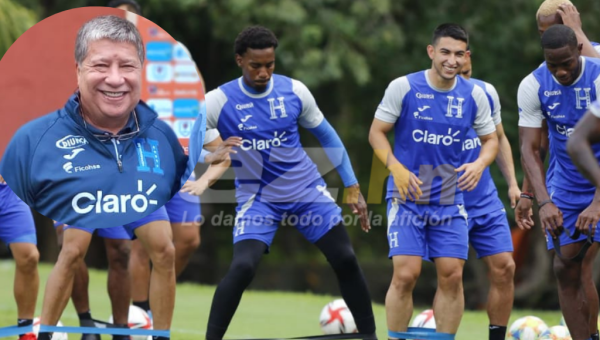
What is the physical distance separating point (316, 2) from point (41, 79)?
12288mm

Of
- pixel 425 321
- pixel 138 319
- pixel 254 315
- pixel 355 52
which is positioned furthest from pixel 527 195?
pixel 355 52

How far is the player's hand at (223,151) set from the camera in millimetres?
7250

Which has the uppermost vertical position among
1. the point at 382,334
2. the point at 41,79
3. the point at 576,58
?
the point at 576,58

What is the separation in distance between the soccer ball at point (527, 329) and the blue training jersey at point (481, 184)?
980mm

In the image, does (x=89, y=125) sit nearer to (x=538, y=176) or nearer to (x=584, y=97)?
(x=538, y=176)

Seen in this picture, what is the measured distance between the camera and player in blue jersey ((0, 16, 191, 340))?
427cm

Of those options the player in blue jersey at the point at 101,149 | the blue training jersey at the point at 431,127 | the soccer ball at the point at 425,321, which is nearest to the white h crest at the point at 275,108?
the blue training jersey at the point at 431,127

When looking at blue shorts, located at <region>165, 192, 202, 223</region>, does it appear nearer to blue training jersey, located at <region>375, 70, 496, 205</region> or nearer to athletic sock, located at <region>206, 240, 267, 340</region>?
athletic sock, located at <region>206, 240, 267, 340</region>

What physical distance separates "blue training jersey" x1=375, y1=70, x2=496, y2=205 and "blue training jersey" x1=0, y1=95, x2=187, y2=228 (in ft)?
10.4

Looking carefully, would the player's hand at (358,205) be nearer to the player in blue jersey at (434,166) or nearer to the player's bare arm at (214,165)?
the player in blue jersey at (434,166)

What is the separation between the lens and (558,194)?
720 cm

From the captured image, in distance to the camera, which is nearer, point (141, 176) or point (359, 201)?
point (141, 176)

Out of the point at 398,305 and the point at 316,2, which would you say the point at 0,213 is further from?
the point at 316,2

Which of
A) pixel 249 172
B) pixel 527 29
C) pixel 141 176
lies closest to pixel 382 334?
pixel 249 172
